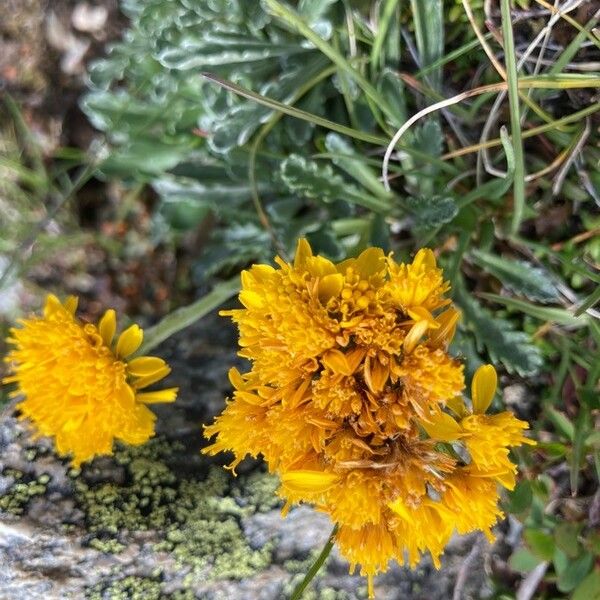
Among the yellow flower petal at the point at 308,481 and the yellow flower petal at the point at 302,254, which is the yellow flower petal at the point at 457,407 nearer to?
the yellow flower petal at the point at 308,481

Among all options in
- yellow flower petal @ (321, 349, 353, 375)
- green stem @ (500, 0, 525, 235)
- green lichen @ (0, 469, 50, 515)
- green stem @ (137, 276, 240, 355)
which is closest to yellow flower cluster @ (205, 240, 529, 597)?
yellow flower petal @ (321, 349, 353, 375)

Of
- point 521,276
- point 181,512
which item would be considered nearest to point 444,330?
point 521,276

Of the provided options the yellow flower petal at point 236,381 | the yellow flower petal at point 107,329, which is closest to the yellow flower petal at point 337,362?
the yellow flower petal at point 236,381

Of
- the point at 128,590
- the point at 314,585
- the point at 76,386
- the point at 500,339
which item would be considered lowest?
the point at 314,585

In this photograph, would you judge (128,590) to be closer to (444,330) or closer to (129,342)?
(129,342)

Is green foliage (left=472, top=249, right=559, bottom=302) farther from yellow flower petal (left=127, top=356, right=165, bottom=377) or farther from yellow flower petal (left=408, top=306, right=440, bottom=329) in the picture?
yellow flower petal (left=127, top=356, right=165, bottom=377)

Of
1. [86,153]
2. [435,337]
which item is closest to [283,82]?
[435,337]
